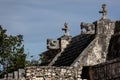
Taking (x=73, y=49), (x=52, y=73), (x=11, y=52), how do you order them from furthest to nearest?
1. (x=11, y=52)
2. (x=73, y=49)
3. (x=52, y=73)

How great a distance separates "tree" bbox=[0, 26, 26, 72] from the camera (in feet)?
103

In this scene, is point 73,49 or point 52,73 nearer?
point 52,73

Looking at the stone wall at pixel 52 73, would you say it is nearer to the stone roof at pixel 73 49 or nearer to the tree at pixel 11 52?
the stone roof at pixel 73 49

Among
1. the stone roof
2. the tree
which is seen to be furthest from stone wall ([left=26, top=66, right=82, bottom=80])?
the tree

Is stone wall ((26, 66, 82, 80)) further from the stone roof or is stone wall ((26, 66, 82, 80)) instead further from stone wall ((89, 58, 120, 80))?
the stone roof

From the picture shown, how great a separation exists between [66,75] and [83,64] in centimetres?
154

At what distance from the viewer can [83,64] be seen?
21.4 meters

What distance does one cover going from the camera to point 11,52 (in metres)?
32.0

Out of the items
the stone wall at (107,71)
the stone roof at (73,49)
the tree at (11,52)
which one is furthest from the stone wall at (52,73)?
the tree at (11,52)

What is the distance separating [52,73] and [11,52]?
12.4 meters

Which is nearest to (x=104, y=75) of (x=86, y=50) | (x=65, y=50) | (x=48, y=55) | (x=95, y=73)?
(x=95, y=73)

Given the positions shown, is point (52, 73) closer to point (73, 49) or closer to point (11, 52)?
point (73, 49)

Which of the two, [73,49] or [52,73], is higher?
[73,49]

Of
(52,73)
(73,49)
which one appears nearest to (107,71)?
(52,73)
